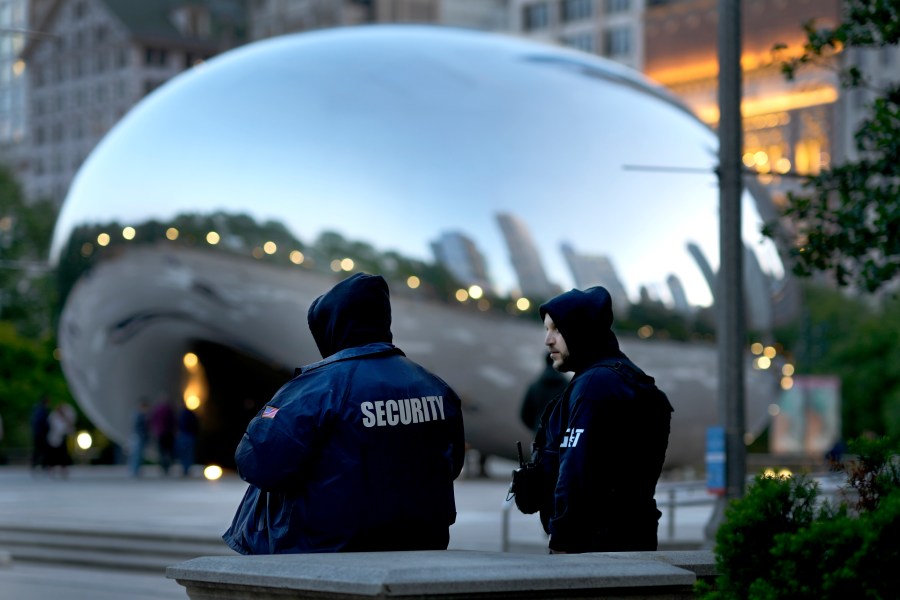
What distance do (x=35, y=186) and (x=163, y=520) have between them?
132390 millimetres

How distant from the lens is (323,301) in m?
6.49

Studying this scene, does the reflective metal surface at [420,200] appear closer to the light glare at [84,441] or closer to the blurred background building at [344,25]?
the light glare at [84,441]

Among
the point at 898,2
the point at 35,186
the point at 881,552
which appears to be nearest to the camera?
the point at 881,552

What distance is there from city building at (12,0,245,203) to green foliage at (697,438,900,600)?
13648cm

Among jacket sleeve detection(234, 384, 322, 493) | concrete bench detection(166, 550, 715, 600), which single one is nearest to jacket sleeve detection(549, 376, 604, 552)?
concrete bench detection(166, 550, 715, 600)

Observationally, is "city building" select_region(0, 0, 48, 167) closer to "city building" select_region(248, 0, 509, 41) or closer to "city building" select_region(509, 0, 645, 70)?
"city building" select_region(248, 0, 509, 41)

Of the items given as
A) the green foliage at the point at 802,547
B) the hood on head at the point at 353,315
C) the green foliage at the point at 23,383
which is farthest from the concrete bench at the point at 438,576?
the green foliage at the point at 23,383

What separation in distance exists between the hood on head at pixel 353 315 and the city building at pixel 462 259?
2072 centimetres

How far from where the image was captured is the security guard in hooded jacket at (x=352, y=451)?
20.0 feet

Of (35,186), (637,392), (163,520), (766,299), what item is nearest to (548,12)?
(35,186)

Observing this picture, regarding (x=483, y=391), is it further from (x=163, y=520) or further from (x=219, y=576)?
(x=219, y=576)

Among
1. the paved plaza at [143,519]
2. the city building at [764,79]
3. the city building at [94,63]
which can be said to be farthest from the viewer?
the city building at [94,63]

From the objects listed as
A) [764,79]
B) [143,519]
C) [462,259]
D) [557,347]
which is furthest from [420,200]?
[764,79]

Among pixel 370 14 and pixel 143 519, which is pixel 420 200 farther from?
pixel 370 14
